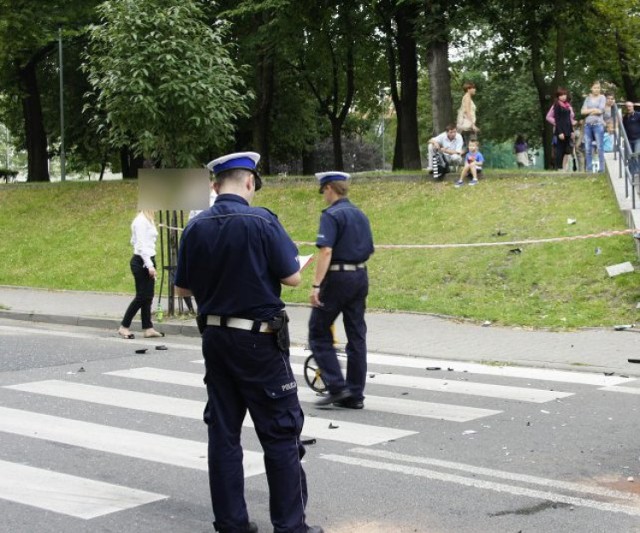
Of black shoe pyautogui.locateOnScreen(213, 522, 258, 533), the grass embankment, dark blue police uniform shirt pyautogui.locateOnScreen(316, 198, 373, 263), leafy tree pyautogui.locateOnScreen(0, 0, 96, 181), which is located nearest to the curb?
the grass embankment

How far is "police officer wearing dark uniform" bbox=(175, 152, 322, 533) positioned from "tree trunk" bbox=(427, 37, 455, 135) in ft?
66.0

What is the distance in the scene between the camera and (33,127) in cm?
3709

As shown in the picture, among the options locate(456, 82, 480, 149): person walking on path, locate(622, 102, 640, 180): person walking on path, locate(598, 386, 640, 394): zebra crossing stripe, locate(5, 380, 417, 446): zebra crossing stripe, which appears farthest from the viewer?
locate(456, 82, 480, 149): person walking on path

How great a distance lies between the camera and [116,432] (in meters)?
8.02

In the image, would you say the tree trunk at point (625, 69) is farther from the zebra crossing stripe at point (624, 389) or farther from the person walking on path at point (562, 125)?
the zebra crossing stripe at point (624, 389)

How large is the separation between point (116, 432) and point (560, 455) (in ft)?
10.9

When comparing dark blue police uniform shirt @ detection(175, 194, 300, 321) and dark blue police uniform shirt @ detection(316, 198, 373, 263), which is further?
dark blue police uniform shirt @ detection(316, 198, 373, 263)

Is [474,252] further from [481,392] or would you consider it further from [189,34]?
[481,392]

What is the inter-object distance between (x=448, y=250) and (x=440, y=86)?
335 inches

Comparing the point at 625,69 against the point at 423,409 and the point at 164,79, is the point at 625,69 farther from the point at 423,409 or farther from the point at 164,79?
the point at 423,409

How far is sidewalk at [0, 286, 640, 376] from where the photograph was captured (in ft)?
36.8

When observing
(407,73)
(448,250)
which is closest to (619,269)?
(448,250)

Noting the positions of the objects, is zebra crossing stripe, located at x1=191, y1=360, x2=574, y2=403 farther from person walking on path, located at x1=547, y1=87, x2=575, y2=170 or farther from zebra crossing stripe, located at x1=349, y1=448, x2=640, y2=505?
person walking on path, located at x1=547, y1=87, x2=575, y2=170

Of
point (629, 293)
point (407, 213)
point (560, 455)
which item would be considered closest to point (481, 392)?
point (560, 455)
